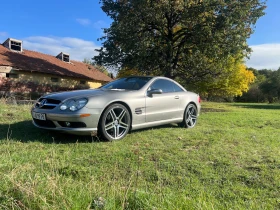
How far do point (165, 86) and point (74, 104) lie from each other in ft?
8.54

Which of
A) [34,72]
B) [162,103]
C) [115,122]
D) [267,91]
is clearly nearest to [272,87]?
[267,91]

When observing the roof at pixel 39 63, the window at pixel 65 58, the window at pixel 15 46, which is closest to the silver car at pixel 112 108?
the roof at pixel 39 63

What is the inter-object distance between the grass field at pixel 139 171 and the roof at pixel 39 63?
19.4m

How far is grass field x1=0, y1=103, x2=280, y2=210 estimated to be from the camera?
2.20m

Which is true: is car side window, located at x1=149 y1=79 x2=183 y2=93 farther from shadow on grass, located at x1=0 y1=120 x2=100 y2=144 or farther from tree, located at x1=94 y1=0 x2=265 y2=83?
tree, located at x1=94 y1=0 x2=265 y2=83

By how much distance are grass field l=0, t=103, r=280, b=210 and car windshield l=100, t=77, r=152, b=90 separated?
1.08 m

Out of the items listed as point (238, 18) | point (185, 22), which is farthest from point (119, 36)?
point (238, 18)

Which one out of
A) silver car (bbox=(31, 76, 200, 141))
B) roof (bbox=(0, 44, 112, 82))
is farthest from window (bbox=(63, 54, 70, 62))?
silver car (bbox=(31, 76, 200, 141))

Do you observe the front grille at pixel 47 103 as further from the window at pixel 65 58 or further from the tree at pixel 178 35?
the window at pixel 65 58

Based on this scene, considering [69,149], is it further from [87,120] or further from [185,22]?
[185,22]

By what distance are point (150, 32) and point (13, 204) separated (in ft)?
53.1

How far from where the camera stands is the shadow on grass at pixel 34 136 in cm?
460

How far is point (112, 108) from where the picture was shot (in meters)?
4.73


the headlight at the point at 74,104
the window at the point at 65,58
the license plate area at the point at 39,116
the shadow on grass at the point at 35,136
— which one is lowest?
the shadow on grass at the point at 35,136
